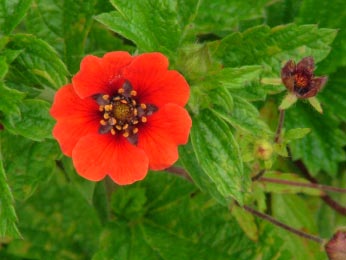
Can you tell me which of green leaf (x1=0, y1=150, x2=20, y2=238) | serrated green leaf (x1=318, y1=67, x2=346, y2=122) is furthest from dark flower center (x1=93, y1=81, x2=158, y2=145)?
serrated green leaf (x1=318, y1=67, x2=346, y2=122)

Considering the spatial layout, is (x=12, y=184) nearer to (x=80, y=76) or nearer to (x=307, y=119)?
(x=80, y=76)

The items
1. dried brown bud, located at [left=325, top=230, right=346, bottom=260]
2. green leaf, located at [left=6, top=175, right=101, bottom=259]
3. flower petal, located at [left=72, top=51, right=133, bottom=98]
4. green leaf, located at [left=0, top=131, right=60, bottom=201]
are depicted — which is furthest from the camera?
green leaf, located at [left=6, top=175, right=101, bottom=259]

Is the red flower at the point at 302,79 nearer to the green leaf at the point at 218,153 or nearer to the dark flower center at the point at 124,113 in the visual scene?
the green leaf at the point at 218,153

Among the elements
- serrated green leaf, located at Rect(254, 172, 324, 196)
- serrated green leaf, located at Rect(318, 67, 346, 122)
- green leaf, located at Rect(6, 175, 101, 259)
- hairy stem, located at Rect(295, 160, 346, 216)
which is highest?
serrated green leaf, located at Rect(318, 67, 346, 122)

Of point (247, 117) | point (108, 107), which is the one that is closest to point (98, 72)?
point (108, 107)

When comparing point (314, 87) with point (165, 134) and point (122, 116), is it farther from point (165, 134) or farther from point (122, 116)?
point (122, 116)

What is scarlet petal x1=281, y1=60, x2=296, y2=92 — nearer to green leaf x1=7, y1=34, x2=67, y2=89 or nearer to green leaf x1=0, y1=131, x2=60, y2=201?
green leaf x1=7, y1=34, x2=67, y2=89

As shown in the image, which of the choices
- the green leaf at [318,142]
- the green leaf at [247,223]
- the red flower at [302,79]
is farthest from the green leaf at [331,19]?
the red flower at [302,79]
